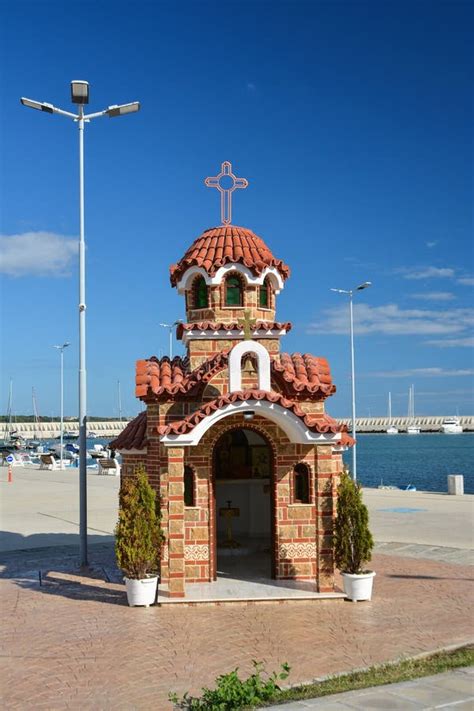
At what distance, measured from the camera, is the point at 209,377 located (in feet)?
47.5

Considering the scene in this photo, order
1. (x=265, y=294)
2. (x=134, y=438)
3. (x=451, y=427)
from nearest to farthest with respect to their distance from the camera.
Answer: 1. (x=134, y=438)
2. (x=265, y=294)
3. (x=451, y=427)

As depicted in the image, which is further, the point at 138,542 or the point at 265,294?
the point at 265,294

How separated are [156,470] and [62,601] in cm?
299

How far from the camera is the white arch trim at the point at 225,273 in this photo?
16.0 m

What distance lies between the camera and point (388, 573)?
618 inches

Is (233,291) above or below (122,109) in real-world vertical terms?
below

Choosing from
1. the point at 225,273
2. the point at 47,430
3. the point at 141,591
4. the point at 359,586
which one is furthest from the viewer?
the point at 47,430

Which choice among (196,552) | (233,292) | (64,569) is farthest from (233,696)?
(233,292)

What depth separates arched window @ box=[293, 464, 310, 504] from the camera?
48.1ft

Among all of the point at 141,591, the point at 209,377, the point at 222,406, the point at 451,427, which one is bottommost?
the point at 141,591

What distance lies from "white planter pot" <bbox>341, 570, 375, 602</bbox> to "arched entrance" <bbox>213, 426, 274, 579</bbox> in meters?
2.99

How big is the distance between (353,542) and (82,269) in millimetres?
A: 8963

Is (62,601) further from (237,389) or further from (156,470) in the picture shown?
(237,389)

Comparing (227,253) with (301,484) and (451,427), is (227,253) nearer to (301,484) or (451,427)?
(301,484)
